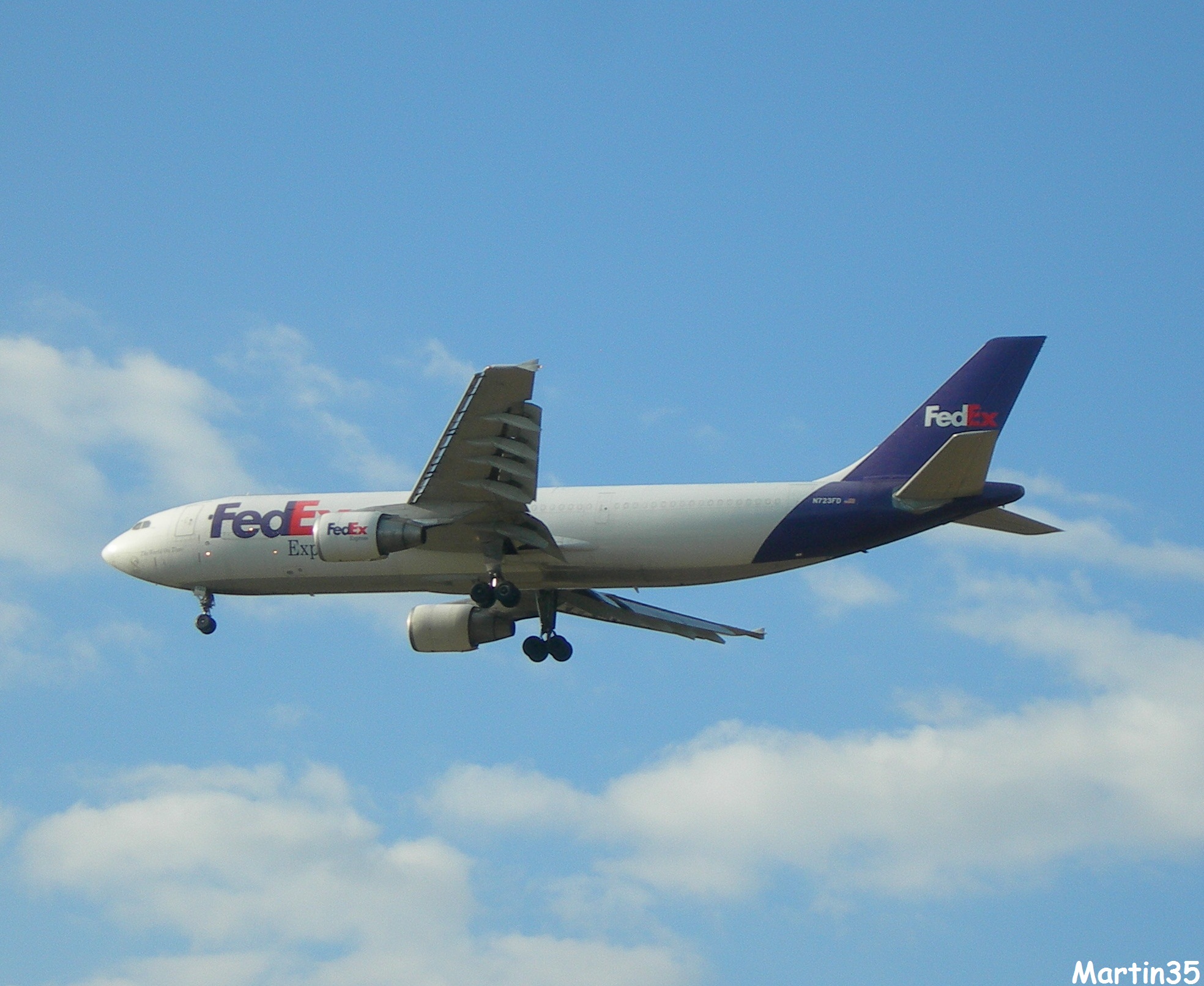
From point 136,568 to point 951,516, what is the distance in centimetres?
1988

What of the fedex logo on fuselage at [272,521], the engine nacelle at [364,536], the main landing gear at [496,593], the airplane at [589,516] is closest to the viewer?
the airplane at [589,516]

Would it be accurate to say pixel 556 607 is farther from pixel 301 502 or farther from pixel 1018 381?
pixel 1018 381

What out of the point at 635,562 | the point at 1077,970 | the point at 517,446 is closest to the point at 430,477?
the point at 517,446

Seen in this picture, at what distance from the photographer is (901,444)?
34.3 m

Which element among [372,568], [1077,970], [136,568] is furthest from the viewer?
[136,568]

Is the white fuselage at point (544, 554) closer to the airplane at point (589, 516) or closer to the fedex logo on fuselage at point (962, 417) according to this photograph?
the airplane at point (589, 516)

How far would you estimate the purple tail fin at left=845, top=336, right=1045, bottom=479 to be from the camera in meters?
33.7

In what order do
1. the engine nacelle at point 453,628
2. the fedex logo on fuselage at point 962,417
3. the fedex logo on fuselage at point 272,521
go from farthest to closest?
1. the engine nacelle at point 453,628
2. the fedex logo on fuselage at point 272,521
3. the fedex logo on fuselage at point 962,417

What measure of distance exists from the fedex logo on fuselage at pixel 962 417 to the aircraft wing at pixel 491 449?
8589 mm

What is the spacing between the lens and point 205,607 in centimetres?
3866

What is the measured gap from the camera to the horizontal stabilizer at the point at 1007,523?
33.5 metres

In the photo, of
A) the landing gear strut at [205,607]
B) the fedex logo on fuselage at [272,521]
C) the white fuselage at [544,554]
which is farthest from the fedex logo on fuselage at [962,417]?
the landing gear strut at [205,607]

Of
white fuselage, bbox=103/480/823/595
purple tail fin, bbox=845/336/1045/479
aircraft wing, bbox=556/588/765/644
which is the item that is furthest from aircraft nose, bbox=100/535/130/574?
purple tail fin, bbox=845/336/1045/479

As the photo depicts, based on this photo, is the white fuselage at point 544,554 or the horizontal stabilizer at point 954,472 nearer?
the horizontal stabilizer at point 954,472
